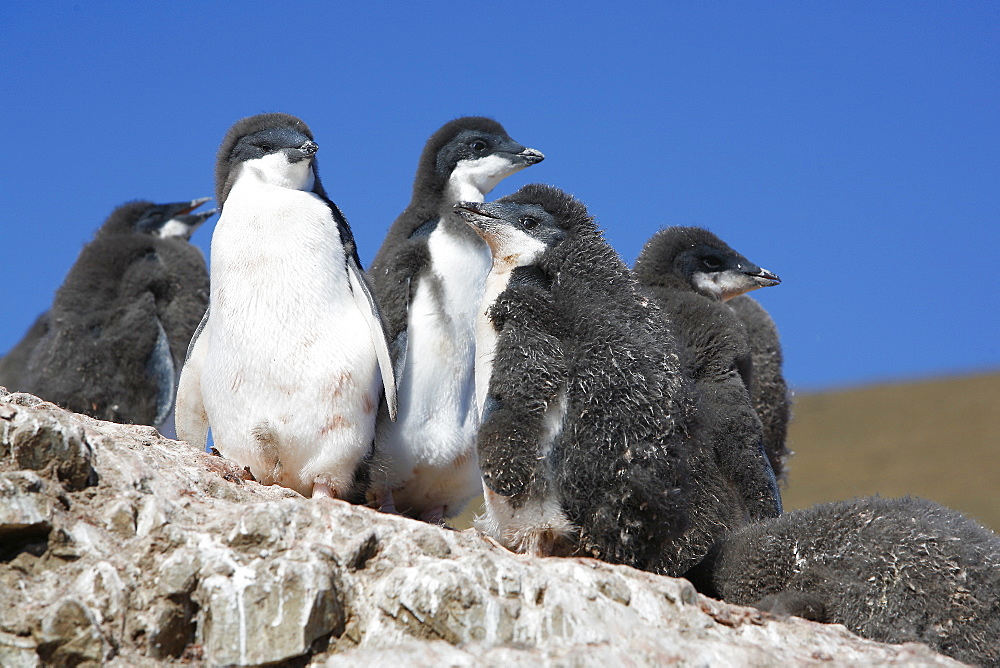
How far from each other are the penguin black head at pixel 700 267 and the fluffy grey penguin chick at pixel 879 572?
92.6 inches

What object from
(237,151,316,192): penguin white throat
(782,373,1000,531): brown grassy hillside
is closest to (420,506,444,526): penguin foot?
(237,151,316,192): penguin white throat

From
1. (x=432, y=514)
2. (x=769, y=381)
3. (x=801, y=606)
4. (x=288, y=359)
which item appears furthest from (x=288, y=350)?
(x=769, y=381)

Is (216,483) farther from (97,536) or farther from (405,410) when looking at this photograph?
(405,410)

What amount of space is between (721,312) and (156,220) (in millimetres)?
5827

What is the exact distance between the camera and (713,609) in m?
4.12

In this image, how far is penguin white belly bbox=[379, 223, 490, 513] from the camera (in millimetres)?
6227

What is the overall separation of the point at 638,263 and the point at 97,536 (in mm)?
4168

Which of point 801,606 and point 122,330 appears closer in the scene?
point 801,606

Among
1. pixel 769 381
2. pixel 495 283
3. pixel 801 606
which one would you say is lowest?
pixel 801 606

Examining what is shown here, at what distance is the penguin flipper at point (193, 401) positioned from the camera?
6.02 metres

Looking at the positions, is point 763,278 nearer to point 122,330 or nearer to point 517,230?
point 517,230

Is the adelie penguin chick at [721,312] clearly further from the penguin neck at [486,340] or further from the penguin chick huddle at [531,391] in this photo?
the penguin neck at [486,340]

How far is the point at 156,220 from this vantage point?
1023 cm

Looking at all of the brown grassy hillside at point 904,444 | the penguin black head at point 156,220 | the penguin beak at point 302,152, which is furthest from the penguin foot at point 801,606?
the brown grassy hillside at point 904,444
